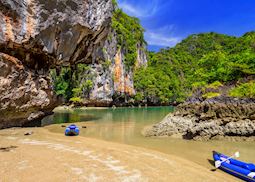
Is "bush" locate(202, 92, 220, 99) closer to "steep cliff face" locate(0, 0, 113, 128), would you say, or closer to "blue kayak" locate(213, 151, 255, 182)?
"blue kayak" locate(213, 151, 255, 182)

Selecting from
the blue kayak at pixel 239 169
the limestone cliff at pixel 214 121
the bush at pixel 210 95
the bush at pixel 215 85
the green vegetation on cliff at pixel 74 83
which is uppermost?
the green vegetation on cliff at pixel 74 83

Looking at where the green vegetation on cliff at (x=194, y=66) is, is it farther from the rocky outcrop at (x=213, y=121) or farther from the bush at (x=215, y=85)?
the rocky outcrop at (x=213, y=121)

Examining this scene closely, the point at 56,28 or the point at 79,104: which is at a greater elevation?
the point at 56,28

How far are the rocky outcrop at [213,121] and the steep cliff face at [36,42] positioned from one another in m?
9.01

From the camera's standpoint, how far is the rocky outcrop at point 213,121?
13195 millimetres

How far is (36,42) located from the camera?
15453 millimetres

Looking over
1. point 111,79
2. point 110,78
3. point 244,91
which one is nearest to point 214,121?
Answer: point 244,91

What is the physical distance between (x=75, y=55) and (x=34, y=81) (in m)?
Answer: 5.06

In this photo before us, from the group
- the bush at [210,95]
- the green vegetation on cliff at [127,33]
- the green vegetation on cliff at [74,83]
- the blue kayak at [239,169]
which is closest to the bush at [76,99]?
the green vegetation on cliff at [74,83]

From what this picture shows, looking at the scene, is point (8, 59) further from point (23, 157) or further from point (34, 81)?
point (23, 157)

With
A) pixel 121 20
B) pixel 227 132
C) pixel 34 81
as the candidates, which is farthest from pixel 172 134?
pixel 121 20

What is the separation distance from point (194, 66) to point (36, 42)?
282 ft

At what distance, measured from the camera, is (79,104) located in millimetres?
47219

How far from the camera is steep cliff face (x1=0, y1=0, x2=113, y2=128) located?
46.4ft
